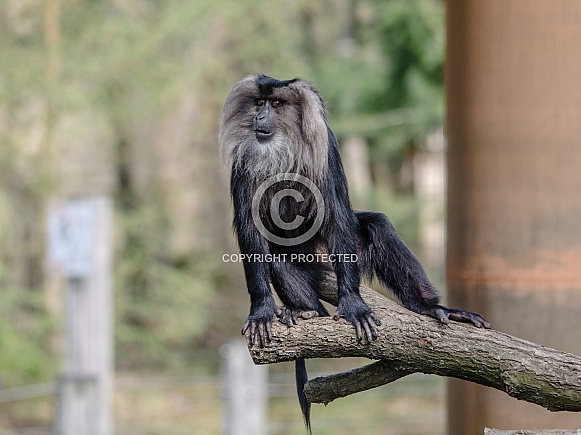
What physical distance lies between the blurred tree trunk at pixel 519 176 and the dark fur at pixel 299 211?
1.07 feet

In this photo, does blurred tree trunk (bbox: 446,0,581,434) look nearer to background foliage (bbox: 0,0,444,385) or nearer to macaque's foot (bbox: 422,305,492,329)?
macaque's foot (bbox: 422,305,492,329)

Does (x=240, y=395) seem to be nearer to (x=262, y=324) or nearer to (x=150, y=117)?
(x=150, y=117)

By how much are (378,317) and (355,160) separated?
12.0 meters

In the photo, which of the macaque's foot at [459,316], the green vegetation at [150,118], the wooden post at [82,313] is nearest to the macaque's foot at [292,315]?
the macaque's foot at [459,316]

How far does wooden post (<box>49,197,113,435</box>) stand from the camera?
7027 millimetres

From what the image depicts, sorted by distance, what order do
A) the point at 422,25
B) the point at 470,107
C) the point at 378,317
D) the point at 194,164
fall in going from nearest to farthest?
the point at 378,317 < the point at 470,107 < the point at 422,25 < the point at 194,164

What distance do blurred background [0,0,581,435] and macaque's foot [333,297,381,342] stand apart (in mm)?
4827

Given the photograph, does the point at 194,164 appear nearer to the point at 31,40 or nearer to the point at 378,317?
the point at 31,40

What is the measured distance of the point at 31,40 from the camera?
30.9ft

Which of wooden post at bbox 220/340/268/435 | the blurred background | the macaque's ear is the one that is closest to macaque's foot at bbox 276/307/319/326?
the macaque's ear

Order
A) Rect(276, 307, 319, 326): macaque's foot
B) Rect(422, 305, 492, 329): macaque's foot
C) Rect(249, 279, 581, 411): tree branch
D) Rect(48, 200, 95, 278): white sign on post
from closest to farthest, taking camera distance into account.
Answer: Rect(249, 279, 581, 411): tree branch
Rect(422, 305, 492, 329): macaque's foot
Rect(276, 307, 319, 326): macaque's foot
Rect(48, 200, 95, 278): white sign on post

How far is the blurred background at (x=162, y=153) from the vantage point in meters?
9.38

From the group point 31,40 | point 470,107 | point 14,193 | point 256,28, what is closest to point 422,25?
point 256,28

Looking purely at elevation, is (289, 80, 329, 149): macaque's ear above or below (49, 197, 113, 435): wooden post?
above
